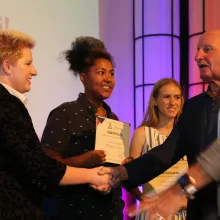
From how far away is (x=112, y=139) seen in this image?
2.61 metres

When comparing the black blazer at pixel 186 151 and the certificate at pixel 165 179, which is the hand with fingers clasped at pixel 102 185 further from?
the certificate at pixel 165 179

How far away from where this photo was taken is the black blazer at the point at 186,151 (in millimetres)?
1982

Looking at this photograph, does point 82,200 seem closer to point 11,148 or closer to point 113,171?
point 113,171

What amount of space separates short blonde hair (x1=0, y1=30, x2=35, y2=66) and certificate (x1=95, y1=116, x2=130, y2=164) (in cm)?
65

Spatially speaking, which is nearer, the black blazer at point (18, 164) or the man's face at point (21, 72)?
the black blazer at point (18, 164)

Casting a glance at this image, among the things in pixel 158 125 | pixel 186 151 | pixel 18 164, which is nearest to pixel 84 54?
pixel 158 125

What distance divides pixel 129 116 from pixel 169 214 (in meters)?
2.65

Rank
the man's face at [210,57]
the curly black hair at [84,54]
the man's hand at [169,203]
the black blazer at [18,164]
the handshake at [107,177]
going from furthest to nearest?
the curly black hair at [84,54] → the handshake at [107,177] → the man's face at [210,57] → the black blazer at [18,164] → the man's hand at [169,203]

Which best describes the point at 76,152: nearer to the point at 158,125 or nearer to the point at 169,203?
the point at 158,125

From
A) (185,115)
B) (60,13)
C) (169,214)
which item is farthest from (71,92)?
(169,214)

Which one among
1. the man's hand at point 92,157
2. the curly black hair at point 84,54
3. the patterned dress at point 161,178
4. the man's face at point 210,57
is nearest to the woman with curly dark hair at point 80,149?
the man's hand at point 92,157

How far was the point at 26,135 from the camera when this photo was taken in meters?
1.82

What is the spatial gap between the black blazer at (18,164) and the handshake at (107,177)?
0.46 meters

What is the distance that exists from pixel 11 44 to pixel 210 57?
0.89m
